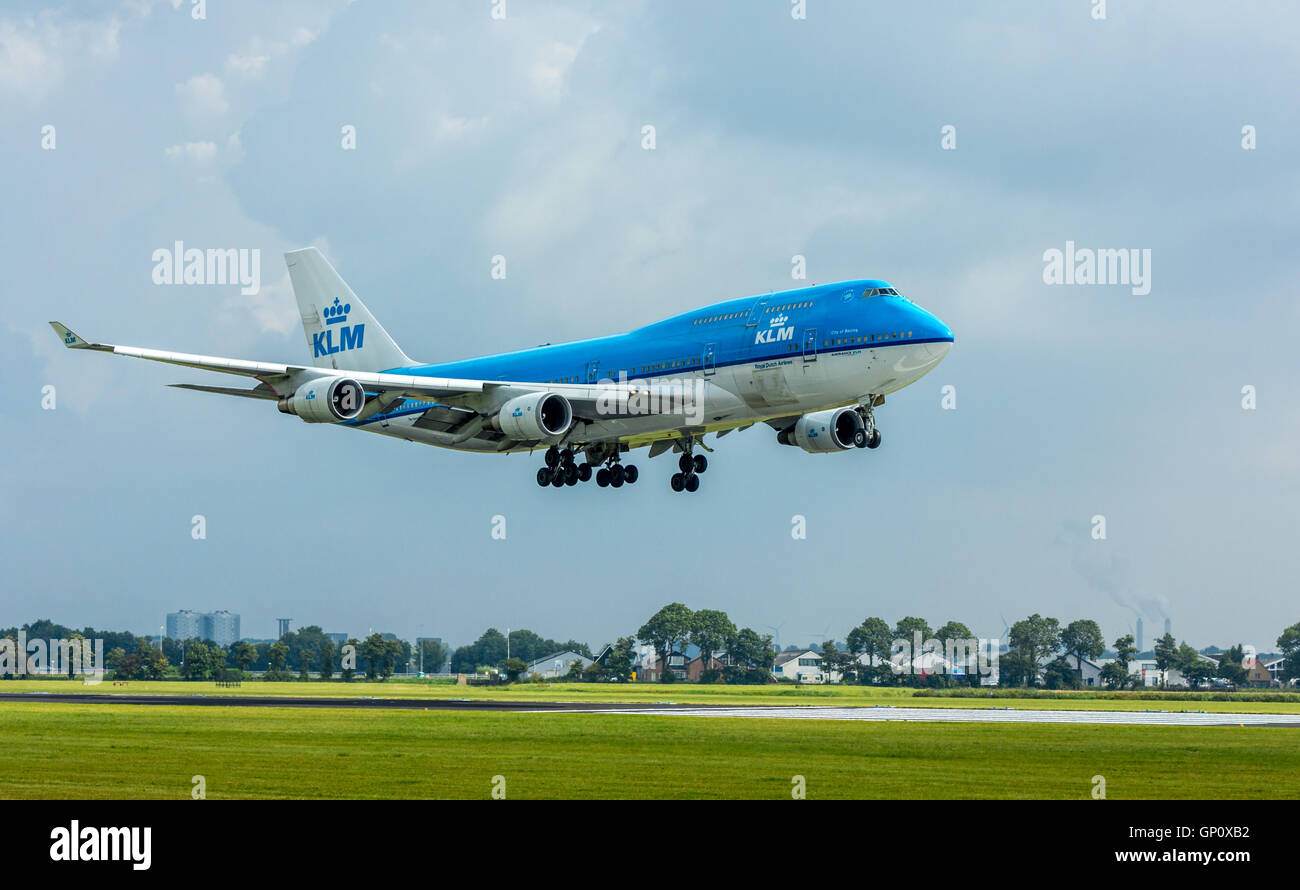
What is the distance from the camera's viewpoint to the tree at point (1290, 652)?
506ft

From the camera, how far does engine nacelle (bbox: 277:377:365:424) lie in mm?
61000

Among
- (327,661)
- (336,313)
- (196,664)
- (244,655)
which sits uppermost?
(336,313)

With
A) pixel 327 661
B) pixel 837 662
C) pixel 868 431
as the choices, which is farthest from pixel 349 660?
pixel 868 431

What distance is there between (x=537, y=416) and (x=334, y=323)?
93.5ft

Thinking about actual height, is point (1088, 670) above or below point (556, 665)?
above

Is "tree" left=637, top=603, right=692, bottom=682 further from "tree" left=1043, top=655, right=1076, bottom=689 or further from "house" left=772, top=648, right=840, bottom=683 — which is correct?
"tree" left=1043, top=655, right=1076, bottom=689

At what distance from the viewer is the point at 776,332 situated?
189 feet

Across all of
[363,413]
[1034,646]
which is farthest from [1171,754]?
[1034,646]

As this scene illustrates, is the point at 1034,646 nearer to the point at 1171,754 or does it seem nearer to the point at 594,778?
the point at 1171,754

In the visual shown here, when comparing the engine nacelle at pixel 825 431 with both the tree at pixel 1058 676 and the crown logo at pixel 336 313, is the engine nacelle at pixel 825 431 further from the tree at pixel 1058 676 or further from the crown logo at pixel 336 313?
the tree at pixel 1058 676

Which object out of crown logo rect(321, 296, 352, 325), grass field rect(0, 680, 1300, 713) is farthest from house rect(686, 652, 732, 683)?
crown logo rect(321, 296, 352, 325)

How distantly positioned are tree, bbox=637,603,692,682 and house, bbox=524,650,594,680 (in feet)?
24.6

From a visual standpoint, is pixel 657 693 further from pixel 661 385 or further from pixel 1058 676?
pixel 661 385
